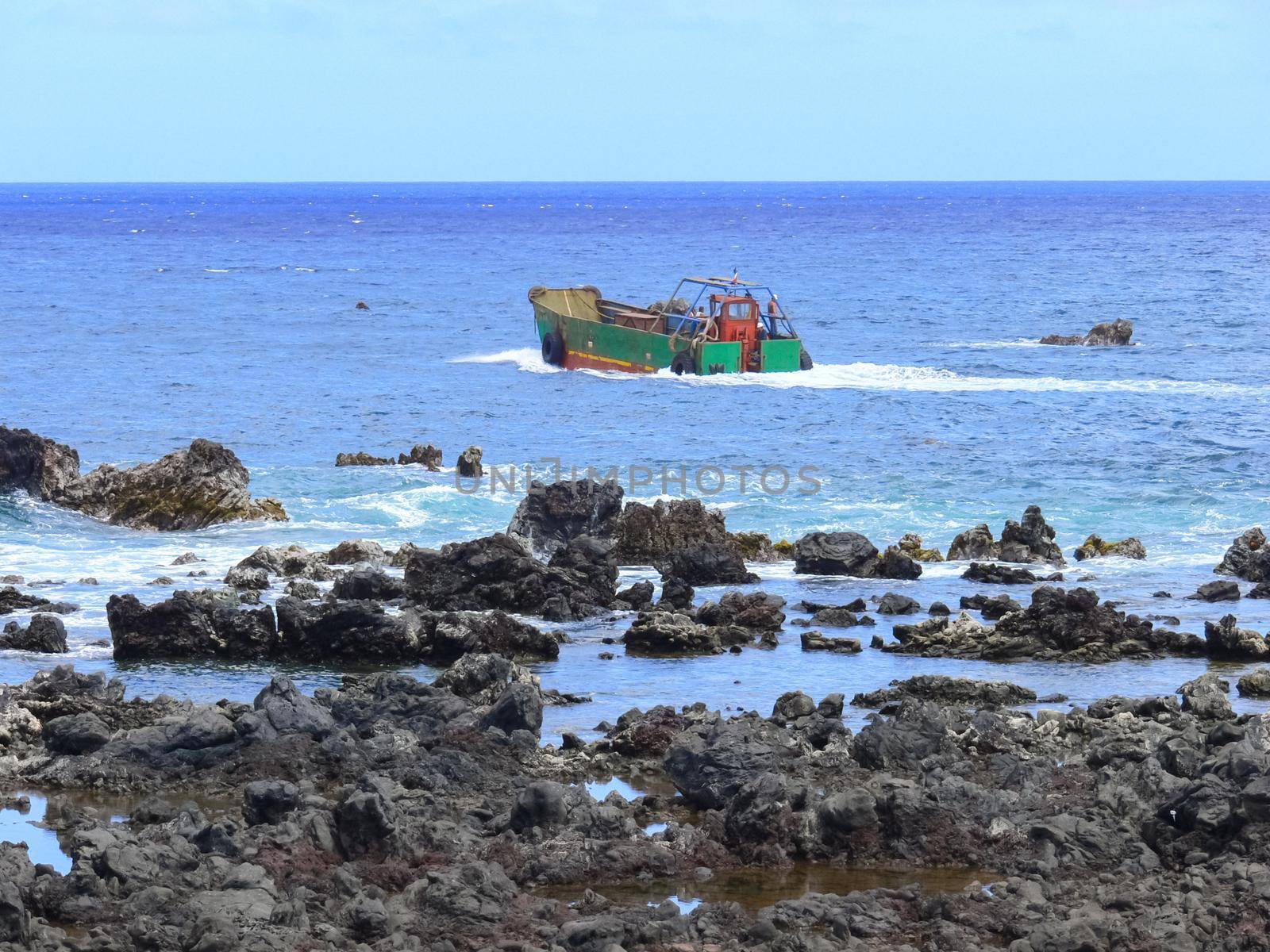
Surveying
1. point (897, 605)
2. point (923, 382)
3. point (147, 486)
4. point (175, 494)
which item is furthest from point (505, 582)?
point (923, 382)

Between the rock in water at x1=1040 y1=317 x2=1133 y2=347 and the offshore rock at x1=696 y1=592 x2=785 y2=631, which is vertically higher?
the rock in water at x1=1040 y1=317 x2=1133 y2=347

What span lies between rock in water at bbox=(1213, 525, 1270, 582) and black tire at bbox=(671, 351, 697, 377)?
24253 mm

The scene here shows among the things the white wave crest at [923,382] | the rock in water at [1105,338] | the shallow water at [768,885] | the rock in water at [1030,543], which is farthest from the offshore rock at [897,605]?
the rock in water at [1105,338]

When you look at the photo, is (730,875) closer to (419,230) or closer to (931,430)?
(931,430)

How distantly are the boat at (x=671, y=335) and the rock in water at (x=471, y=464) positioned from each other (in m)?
13.4

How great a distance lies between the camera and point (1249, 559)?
25.0 meters

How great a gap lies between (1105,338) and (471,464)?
3777 centimetres

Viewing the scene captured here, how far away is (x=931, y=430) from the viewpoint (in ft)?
139

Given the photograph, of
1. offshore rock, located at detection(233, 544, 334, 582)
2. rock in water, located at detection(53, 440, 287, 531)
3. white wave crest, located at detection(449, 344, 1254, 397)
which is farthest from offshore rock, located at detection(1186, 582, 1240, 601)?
white wave crest, located at detection(449, 344, 1254, 397)

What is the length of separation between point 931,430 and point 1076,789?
2843 cm

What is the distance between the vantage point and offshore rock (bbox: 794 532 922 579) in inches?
989

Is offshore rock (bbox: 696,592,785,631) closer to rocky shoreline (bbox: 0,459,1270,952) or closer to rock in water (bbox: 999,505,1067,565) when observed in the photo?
rocky shoreline (bbox: 0,459,1270,952)

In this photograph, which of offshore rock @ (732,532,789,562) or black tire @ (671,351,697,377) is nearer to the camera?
offshore rock @ (732,532,789,562)

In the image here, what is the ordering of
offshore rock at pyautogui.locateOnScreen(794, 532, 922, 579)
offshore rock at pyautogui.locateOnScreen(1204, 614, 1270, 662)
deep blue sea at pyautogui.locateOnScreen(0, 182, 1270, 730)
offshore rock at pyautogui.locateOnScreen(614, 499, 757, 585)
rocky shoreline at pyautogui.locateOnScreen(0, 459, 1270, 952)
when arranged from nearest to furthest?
rocky shoreline at pyautogui.locateOnScreen(0, 459, 1270, 952), offshore rock at pyautogui.locateOnScreen(1204, 614, 1270, 662), deep blue sea at pyautogui.locateOnScreen(0, 182, 1270, 730), offshore rock at pyautogui.locateOnScreen(794, 532, 922, 579), offshore rock at pyautogui.locateOnScreen(614, 499, 757, 585)
